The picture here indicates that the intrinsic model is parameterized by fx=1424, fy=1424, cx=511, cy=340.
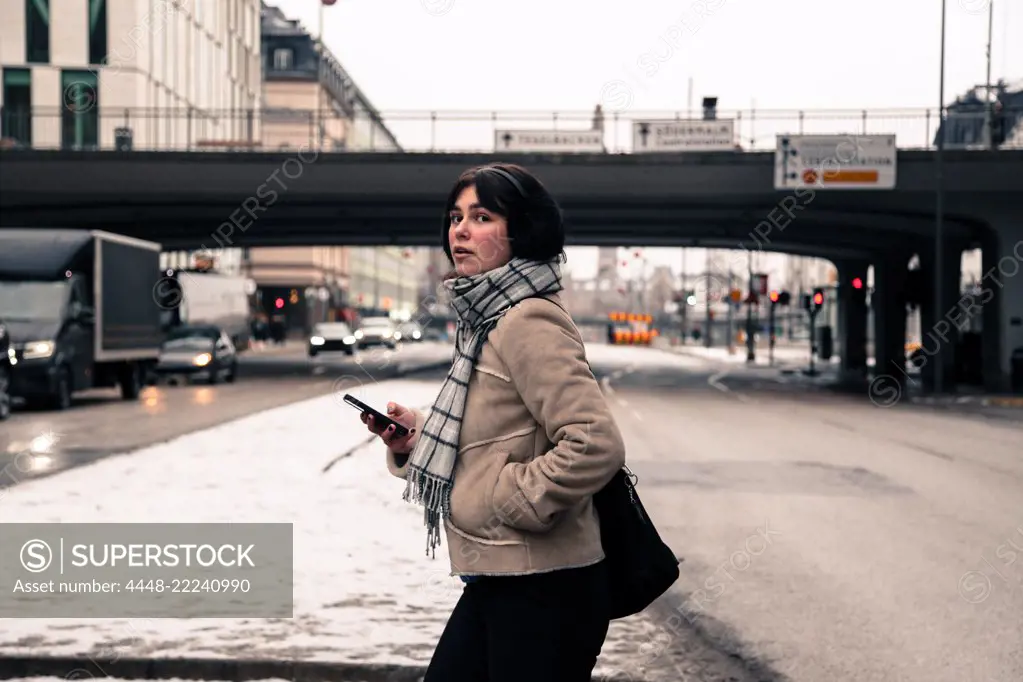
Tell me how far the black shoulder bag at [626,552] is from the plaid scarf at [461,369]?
35cm

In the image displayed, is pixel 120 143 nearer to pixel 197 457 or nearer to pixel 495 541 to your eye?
pixel 197 457

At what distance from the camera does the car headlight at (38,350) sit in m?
22.5

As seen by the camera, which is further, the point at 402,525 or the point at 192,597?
the point at 402,525

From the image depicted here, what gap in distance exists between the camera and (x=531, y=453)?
10.2 ft

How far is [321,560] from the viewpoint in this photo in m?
8.23

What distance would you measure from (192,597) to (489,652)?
435 cm

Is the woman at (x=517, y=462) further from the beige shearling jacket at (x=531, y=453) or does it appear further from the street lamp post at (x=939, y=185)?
the street lamp post at (x=939, y=185)

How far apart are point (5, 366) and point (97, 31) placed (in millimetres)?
36289

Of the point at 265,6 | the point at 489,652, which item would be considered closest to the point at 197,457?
the point at 489,652

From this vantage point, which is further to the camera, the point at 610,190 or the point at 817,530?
the point at 610,190

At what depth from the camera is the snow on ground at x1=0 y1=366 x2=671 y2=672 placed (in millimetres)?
6055

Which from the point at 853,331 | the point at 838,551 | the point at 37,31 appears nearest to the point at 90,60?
the point at 37,31

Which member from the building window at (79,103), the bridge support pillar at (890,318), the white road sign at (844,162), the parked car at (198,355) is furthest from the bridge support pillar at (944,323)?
the building window at (79,103)

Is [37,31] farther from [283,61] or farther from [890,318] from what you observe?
[283,61]
